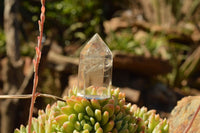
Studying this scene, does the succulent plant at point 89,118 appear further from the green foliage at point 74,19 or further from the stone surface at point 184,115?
the green foliage at point 74,19

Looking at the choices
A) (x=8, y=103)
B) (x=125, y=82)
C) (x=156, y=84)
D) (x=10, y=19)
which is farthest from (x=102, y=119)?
(x=156, y=84)

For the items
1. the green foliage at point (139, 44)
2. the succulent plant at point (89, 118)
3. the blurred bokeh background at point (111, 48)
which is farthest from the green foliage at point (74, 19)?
the succulent plant at point (89, 118)

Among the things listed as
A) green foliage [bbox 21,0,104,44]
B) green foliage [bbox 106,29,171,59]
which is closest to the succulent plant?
green foliage [bbox 106,29,171,59]

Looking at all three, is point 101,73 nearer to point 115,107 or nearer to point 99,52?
point 99,52

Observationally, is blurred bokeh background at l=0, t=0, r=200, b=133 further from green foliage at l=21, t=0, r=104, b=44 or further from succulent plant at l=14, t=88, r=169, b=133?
succulent plant at l=14, t=88, r=169, b=133

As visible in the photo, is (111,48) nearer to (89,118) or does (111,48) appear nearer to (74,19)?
(74,19)
